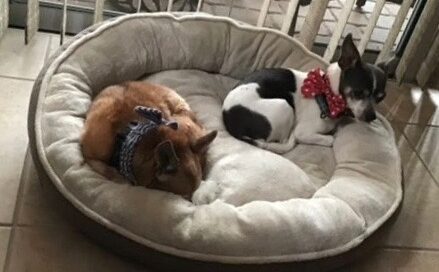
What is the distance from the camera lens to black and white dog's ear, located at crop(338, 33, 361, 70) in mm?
1966

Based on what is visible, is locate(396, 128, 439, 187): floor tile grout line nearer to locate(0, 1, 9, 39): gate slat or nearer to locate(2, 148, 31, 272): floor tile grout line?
locate(2, 148, 31, 272): floor tile grout line

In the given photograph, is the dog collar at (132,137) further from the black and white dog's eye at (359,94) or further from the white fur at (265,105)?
the black and white dog's eye at (359,94)

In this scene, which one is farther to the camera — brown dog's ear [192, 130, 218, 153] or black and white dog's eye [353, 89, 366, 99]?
black and white dog's eye [353, 89, 366, 99]

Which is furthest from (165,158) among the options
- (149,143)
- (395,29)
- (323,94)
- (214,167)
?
(395,29)

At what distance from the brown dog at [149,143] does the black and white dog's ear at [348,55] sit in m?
0.55

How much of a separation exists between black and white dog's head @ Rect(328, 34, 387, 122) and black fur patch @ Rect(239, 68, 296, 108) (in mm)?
169

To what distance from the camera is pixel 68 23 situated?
262 centimetres

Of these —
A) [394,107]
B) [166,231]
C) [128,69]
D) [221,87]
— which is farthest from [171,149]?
[394,107]

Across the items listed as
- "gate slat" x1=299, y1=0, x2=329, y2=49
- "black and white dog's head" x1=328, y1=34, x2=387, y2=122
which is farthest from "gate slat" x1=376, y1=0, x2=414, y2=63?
"black and white dog's head" x1=328, y1=34, x2=387, y2=122

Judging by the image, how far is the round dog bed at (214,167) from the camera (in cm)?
158

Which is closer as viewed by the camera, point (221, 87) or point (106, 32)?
point (106, 32)

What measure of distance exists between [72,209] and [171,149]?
325 millimetres

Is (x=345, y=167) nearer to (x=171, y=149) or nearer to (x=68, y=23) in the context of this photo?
(x=171, y=149)

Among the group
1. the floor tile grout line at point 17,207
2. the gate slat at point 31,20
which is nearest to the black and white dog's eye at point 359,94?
the floor tile grout line at point 17,207
